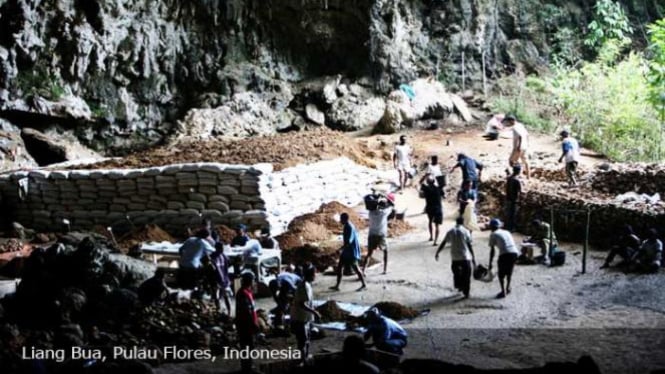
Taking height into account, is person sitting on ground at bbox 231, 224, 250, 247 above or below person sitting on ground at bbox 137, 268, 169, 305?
above

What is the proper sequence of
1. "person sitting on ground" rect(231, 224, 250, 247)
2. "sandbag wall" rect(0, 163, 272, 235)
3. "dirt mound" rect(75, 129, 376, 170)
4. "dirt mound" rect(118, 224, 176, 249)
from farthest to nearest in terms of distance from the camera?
"dirt mound" rect(75, 129, 376, 170) < "sandbag wall" rect(0, 163, 272, 235) < "dirt mound" rect(118, 224, 176, 249) < "person sitting on ground" rect(231, 224, 250, 247)

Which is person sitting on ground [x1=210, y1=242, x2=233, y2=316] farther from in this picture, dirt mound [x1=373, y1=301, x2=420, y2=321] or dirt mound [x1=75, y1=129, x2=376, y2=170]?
dirt mound [x1=75, y1=129, x2=376, y2=170]

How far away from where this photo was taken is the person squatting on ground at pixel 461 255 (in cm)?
1254

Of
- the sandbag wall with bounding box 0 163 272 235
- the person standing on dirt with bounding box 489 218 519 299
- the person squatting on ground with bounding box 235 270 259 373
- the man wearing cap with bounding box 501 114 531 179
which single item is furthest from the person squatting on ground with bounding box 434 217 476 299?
the man wearing cap with bounding box 501 114 531 179

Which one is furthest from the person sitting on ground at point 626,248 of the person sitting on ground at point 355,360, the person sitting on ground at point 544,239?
the person sitting on ground at point 355,360

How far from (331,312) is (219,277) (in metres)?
1.66

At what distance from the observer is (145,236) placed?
54.7ft

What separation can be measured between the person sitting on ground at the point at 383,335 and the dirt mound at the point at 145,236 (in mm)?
7814

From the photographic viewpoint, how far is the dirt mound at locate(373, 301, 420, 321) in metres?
12.0

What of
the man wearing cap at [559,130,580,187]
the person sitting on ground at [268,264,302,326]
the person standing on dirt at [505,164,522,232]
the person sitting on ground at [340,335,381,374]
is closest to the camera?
the person sitting on ground at [340,335,381,374]

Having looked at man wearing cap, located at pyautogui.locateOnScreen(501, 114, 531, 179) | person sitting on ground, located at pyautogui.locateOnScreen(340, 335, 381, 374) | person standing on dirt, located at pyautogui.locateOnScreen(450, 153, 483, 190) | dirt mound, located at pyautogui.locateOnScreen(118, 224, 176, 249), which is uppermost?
man wearing cap, located at pyautogui.locateOnScreen(501, 114, 531, 179)

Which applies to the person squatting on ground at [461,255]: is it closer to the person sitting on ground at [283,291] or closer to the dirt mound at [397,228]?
the person sitting on ground at [283,291]

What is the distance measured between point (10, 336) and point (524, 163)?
11.4 meters

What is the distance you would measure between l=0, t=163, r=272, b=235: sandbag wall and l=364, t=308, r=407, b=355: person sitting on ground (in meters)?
7.21
